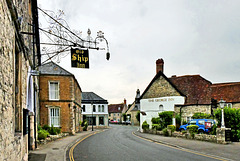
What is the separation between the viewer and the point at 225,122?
19719mm

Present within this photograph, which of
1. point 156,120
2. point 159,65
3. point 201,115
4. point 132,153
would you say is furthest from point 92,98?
point 132,153

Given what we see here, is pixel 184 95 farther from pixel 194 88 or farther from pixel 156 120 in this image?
pixel 156 120

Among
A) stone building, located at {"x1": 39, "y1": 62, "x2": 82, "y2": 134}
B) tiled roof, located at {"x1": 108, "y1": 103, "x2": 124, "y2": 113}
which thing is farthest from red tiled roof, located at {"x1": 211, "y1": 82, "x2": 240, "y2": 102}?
tiled roof, located at {"x1": 108, "y1": 103, "x2": 124, "y2": 113}

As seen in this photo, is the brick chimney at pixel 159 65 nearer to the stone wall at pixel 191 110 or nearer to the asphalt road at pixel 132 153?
the stone wall at pixel 191 110

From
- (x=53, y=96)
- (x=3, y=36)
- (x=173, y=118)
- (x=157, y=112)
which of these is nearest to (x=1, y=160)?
(x=3, y=36)

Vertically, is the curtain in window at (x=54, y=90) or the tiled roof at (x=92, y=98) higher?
the curtain in window at (x=54, y=90)

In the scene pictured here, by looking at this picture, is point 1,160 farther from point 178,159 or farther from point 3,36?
point 178,159

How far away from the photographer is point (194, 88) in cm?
3425

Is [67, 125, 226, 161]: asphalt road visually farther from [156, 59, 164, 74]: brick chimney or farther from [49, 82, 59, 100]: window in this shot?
[156, 59, 164, 74]: brick chimney

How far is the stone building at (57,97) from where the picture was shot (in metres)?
26.6

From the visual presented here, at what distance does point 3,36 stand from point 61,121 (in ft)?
76.4

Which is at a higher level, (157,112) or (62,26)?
(62,26)

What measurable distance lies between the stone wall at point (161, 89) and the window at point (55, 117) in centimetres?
1538

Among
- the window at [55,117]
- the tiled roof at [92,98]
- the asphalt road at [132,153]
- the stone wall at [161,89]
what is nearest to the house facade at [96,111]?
the tiled roof at [92,98]
